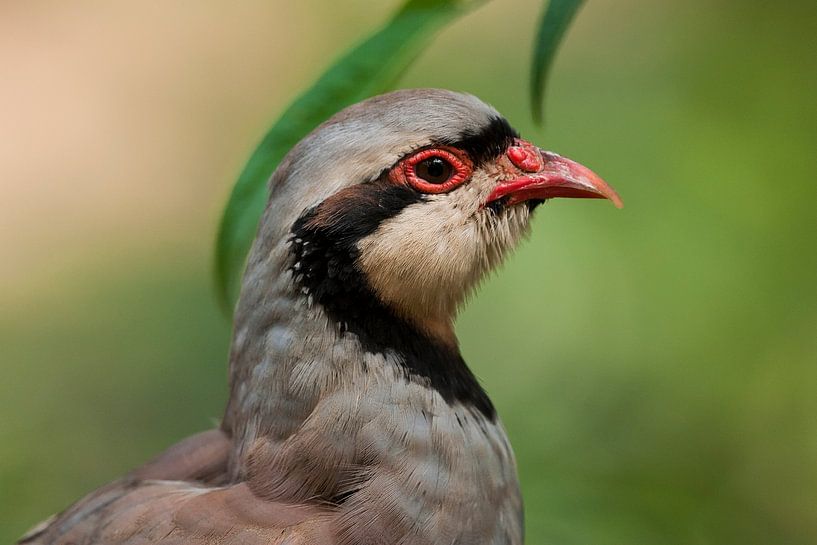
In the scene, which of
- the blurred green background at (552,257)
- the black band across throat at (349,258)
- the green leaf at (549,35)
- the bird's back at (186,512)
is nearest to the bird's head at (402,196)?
the black band across throat at (349,258)

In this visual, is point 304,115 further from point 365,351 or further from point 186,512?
point 186,512

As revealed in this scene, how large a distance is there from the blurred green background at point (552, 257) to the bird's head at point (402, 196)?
5.32ft

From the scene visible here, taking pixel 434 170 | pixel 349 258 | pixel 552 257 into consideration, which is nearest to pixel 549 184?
pixel 434 170

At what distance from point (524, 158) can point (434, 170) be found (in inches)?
11.6

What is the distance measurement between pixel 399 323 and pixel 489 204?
452 millimetres

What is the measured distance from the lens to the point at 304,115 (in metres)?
3.26

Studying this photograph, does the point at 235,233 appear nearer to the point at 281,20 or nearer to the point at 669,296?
the point at 669,296

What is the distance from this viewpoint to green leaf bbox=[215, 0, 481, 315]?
9.97ft

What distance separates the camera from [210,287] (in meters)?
7.25

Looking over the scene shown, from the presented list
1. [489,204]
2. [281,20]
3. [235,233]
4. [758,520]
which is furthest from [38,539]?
[281,20]

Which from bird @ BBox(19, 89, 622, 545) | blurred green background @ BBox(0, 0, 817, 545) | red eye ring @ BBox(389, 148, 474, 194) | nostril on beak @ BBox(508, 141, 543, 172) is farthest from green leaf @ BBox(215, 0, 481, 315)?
blurred green background @ BBox(0, 0, 817, 545)

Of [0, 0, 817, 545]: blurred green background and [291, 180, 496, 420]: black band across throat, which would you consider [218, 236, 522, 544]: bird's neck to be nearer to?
[291, 180, 496, 420]: black band across throat

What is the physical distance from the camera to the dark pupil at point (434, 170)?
3.07m

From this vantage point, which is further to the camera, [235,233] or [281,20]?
[281,20]
